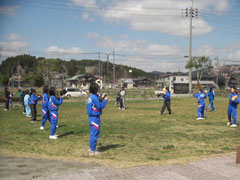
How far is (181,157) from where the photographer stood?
6238mm

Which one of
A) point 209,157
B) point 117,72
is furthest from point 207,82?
point 209,157

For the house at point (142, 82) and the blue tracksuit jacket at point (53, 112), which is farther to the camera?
the house at point (142, 82)

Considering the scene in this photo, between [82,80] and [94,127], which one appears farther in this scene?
[82,80]

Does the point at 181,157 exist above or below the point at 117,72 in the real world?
below

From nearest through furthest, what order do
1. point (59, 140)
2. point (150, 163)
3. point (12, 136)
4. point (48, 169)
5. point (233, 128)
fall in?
point (48, 169) → point (150, 163) → point (59, 140) → point (12, 136) → point (233, 128)

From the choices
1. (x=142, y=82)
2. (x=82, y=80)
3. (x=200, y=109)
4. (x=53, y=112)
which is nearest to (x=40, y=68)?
(x=82, y=80)

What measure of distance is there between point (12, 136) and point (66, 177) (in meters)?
5.26

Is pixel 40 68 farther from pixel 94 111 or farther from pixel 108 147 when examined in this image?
pixel 94 111

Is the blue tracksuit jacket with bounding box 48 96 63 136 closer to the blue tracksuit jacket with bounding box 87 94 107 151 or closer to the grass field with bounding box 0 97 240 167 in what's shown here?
the grass field with bounding box 0 97 240 167

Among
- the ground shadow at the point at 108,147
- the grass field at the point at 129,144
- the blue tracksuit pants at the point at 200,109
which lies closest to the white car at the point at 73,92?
the blue tracksuit pants at the point at 200,109

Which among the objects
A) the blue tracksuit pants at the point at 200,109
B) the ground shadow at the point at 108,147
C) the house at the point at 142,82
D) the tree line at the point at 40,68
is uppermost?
the tree line at the point at 40,68

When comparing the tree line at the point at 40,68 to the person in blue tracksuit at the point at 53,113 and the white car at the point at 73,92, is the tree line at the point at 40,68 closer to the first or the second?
the white car at the point at 73,92

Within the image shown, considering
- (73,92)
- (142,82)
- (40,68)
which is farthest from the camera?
(142,82)

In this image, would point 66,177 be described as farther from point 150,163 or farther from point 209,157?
point 209,157
